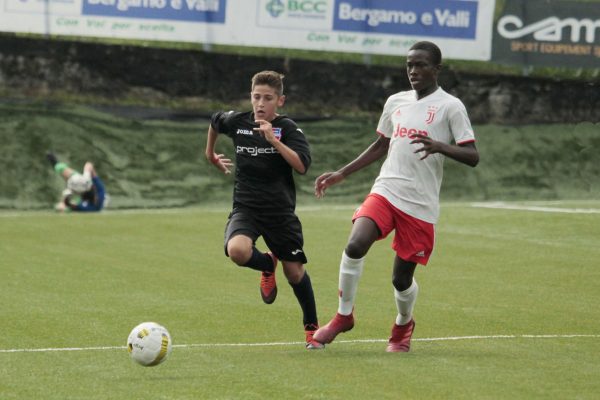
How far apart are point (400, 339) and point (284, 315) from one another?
225cm

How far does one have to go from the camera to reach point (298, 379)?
8148 mm

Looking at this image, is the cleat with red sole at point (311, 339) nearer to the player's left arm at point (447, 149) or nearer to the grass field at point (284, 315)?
the grass field at point (284, 315)

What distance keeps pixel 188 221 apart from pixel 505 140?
9.35m

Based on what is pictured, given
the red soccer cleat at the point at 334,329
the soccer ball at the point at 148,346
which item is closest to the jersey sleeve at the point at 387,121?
the red soccer cleat at the point at 334,329

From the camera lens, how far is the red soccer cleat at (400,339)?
9438 mm

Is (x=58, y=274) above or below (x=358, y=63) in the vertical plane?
below

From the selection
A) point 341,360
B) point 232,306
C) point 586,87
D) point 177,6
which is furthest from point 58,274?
point 586,87

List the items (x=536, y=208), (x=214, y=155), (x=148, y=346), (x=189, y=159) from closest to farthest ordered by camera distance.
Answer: (x=148, y=346) < (x=214, y=155) < (x=536, y=208) < (x=189, y=159)

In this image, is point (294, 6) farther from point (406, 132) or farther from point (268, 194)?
point (406, 132)

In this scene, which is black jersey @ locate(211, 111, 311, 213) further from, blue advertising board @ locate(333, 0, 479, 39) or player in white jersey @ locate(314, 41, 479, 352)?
blue advertising board @ locate(333, 0, 479, 39)

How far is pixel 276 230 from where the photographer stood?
9852mm

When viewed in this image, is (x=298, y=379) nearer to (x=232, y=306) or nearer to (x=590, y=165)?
(x=232, y=306)

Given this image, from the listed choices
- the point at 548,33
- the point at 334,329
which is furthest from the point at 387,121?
the point at 548,33

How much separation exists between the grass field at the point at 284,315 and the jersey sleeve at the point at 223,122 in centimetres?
154
